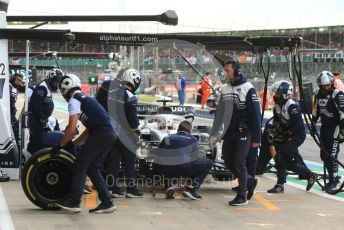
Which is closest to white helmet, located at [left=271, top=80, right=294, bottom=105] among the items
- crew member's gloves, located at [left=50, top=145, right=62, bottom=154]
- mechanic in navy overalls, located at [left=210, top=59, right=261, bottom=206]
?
mechanic in navy overalls, located at [left=210, top=59, right=261, bottom=206]

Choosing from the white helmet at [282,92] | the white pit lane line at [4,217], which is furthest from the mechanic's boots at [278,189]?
the white pit lane line at [4,217]

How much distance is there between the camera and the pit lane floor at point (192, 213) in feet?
24.7

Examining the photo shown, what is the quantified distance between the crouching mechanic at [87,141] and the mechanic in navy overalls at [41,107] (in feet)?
8.07

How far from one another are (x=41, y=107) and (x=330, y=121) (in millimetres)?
4844

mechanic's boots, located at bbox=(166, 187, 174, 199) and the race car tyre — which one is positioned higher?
the race car tyre

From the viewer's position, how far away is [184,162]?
9391mm

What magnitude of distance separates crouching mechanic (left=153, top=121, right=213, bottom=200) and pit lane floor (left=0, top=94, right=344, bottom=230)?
A: 25 cm

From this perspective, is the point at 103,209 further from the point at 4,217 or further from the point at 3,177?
the point at 3,177

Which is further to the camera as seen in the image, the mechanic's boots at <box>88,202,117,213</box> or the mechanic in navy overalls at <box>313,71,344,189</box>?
the mechanic in navy overalls at <box>313,71,344,189</box>

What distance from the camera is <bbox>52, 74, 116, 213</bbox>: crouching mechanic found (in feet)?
26.1

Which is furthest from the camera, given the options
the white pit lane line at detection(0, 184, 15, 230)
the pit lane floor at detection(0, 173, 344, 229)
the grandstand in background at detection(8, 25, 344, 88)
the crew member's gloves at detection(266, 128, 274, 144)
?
the grandstand in background at detection(8, 25, 344, 88)

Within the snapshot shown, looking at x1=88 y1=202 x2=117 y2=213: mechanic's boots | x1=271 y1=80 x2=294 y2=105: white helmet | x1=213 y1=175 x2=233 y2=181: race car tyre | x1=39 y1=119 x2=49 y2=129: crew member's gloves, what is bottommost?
x1=88 y1=202 x2=117 y2=213: mechanic's boots

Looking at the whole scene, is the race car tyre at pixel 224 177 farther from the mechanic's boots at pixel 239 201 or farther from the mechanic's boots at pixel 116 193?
the mechanic's boots at pixel 116 193

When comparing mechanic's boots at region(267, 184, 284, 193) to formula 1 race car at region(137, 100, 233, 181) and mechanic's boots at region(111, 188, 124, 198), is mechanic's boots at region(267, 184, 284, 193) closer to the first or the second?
formula 1 race car at region(137, 100, 233, 181)
